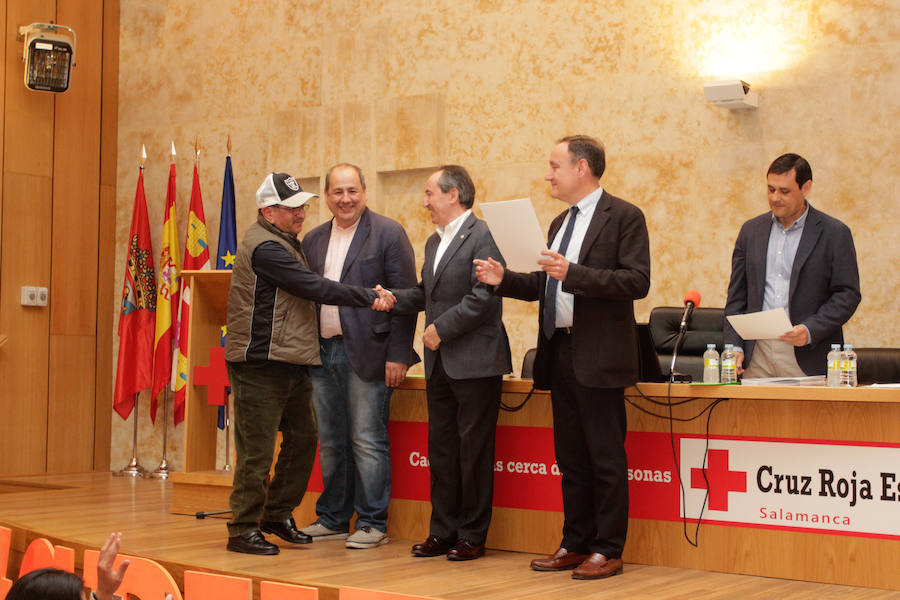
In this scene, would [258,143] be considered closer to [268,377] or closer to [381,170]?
[381,170]

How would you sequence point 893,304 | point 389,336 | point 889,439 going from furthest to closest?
point 893,304
point 389,336
point 889,439

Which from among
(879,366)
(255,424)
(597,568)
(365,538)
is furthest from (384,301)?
(879,366)

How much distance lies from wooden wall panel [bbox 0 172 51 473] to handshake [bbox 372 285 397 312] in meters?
4.17

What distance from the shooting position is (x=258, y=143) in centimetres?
731

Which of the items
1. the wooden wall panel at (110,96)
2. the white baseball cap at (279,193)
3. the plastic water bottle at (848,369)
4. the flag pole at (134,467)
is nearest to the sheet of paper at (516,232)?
the white baseball cap at (279,193)

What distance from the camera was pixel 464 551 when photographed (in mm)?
3902

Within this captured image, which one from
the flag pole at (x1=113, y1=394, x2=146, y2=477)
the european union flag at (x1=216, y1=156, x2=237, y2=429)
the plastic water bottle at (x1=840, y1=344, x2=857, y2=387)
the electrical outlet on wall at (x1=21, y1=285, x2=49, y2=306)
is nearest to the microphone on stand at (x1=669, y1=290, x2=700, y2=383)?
the plastic water bottle at (x1=840, y1=344, x2=857, y2=387)

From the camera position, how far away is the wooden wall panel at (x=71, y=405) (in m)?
7.55

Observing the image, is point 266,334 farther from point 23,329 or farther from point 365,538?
point 23,329

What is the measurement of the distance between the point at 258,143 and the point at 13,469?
2.86m

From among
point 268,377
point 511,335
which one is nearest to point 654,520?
point 268,377

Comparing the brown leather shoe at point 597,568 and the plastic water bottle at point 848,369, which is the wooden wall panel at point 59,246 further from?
the plastic water bottle at point 848,369

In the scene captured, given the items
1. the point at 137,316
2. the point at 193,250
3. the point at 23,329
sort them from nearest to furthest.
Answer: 1. the point at 193,250
2. the point at 23,329
3. the point at 137,316

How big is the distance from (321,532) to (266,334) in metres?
0.94
